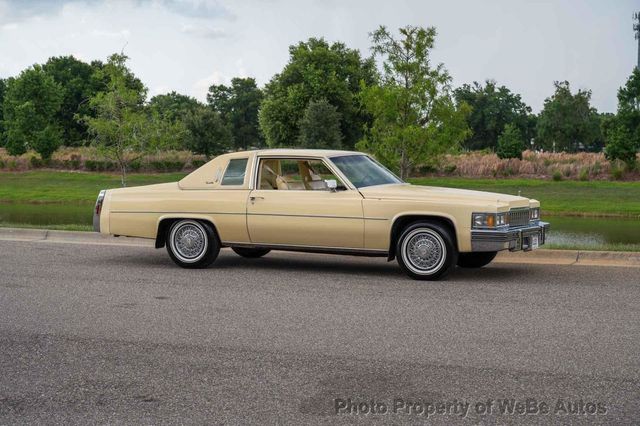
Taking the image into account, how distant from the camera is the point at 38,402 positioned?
562 cm

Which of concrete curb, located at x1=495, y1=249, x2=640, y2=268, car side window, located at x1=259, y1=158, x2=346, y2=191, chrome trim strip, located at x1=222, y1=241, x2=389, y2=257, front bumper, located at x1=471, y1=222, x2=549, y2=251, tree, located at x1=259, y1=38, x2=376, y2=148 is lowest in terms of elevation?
concrete curb, located at x1=495, y1=249, x2=640, y2=268

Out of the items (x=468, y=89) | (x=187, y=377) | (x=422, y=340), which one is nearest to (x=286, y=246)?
(x=422, y=340)

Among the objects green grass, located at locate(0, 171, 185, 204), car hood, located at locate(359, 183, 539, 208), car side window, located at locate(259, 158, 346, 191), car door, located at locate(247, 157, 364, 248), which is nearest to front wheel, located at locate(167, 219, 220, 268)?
car door, located at locate(247, 157, 364, 248)

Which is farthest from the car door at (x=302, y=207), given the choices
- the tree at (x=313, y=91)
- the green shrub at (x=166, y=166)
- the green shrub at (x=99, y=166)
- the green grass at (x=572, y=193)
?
the tree at (x=313, y=91)

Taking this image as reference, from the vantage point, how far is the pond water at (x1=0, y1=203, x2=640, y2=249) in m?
21.5

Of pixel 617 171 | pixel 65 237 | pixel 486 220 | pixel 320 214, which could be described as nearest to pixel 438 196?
pixel 486 220

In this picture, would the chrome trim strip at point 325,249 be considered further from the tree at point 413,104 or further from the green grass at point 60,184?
the green grass at point 60,184

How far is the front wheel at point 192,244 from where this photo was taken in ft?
38.9

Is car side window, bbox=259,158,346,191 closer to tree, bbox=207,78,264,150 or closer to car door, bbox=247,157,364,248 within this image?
car door, bbox=247,157,364,248

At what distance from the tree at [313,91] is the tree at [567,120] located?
16058mm

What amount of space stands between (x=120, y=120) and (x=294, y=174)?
29985mm

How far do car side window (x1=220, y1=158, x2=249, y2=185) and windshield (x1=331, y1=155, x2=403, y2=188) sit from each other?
125cm

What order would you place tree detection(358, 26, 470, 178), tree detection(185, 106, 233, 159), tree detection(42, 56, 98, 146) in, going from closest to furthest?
tree detection(358, 26, 470, 178), tree detection(185, 106, 233, 159), tree detection(42, 56, 98, 146)

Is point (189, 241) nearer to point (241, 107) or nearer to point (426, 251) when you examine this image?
Result: point (426, 251)
